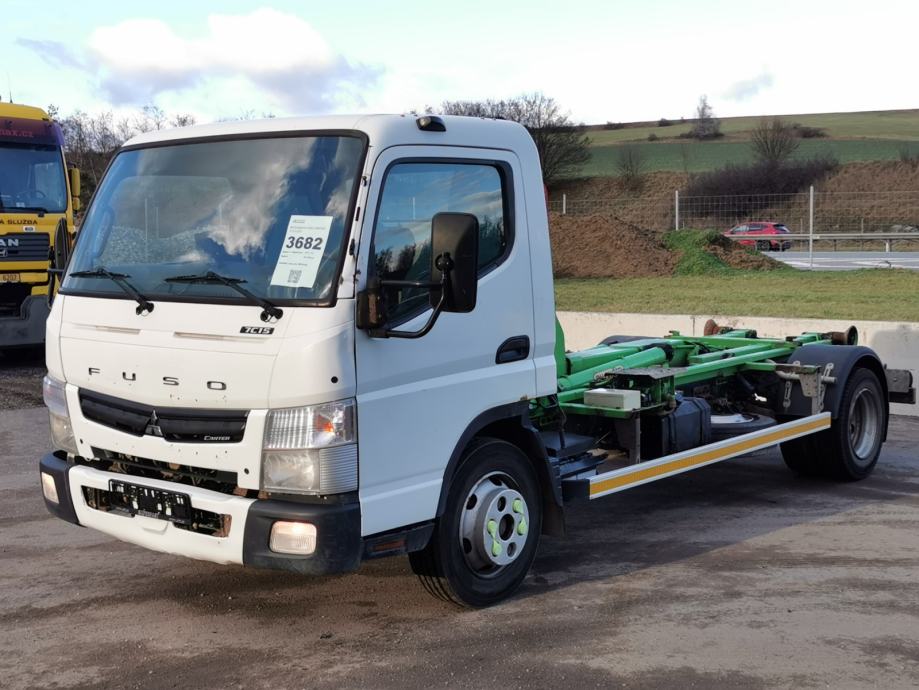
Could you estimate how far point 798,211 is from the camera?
149ft

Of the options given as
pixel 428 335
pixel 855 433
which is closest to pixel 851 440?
pixel 855 433

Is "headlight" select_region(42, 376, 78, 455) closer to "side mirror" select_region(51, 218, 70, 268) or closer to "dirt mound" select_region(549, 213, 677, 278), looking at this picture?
→ "side mirror" select_region(51, 218, 70, 268)

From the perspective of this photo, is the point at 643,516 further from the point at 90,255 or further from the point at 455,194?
the point at 90,255

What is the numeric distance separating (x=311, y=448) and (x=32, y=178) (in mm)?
11712

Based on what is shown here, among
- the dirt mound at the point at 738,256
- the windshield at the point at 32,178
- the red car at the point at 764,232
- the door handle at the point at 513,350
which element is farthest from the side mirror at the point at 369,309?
the red car at the point at 764,232

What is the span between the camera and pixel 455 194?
5238 millimetres

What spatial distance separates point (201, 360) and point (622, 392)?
8.98ft

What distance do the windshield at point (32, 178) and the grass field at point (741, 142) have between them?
154 ft

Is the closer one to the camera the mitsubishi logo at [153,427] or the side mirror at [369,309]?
the side mirror at [369,309]

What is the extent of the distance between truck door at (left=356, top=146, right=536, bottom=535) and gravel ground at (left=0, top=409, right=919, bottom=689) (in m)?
0.68

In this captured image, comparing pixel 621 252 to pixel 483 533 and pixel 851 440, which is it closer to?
pixel 851 440

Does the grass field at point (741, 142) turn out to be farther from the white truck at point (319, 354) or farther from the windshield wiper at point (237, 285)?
the windshield wiper at point (237, 285)

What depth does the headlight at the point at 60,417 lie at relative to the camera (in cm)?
536

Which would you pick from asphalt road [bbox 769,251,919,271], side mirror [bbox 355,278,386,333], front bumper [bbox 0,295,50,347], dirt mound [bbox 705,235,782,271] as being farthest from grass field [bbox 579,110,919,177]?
side mirror [bbox 355,278,386,333]
